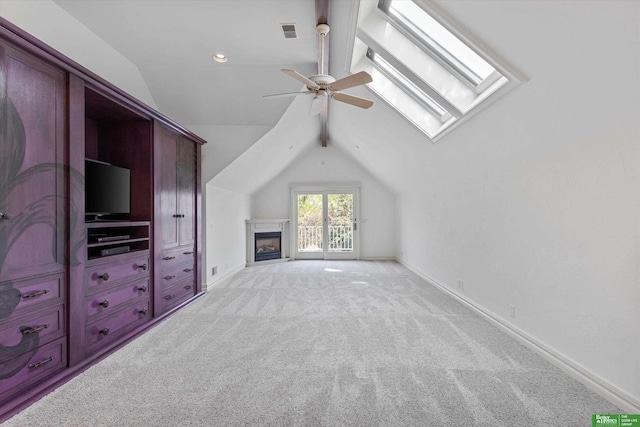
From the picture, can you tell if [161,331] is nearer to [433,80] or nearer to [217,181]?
[217,181]

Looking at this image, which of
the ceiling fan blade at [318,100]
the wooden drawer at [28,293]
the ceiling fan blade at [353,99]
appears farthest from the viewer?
the ceiling fan blade at [353,99]

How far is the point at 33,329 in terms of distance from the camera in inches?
69.2

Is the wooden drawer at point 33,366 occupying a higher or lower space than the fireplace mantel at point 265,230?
lower

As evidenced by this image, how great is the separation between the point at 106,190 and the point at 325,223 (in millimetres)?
5364

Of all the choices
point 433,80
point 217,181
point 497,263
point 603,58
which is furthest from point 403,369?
point 217,181

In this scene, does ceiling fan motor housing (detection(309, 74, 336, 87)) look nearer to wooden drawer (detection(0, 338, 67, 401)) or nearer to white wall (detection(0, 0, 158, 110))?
white wall (detection(0, 0, 158, 110))

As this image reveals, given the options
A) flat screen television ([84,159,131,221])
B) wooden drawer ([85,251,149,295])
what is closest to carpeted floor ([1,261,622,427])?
wooden drawer ([85,251,149,295])

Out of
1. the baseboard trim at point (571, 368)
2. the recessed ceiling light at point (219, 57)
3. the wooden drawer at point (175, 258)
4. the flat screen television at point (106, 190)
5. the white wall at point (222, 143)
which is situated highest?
the recessed ceiling light at point (219, 57)

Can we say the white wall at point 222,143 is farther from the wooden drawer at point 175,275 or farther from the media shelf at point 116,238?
the media shelf at point 116,238

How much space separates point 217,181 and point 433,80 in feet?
11.5

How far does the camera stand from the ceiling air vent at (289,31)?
2.68 meters

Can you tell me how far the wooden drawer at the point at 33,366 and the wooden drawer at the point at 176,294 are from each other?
47.3 inches

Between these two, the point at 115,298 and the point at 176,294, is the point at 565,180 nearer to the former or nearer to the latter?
the point at 115,298

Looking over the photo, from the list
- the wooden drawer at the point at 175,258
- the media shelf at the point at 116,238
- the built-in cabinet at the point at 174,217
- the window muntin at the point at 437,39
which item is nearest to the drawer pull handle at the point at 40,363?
the media shelf at the point at 116,238
